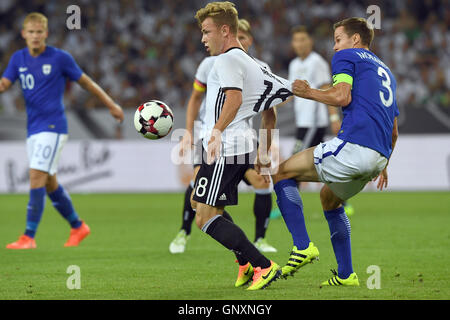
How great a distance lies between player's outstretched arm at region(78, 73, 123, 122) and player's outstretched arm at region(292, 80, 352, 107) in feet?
11.5

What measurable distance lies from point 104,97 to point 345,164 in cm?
387

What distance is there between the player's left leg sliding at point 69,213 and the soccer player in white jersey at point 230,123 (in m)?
3.45

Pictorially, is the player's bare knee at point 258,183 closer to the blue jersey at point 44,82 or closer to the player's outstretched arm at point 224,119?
A: the blue jersey at point 44,82

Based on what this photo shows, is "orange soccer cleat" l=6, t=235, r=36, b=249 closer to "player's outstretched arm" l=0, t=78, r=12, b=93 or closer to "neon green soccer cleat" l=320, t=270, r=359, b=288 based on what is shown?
"player's outstretched arm" l=0, t=78, r=12, b=93

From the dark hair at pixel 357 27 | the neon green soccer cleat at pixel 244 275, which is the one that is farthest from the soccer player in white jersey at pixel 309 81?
the neon green soccer cleat at pixel 244 275

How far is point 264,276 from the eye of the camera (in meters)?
5.36

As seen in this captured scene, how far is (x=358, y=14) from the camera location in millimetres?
21531

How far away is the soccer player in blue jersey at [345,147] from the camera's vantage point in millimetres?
5242

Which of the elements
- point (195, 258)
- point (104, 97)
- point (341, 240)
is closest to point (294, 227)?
point (341, 240)

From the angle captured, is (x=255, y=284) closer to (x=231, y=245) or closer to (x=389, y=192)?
(x=231, y=245)

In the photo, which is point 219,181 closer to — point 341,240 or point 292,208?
point 292,208

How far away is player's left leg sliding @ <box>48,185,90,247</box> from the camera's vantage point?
28.0ft

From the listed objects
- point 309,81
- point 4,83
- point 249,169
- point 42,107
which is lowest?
Result: point 249,169
